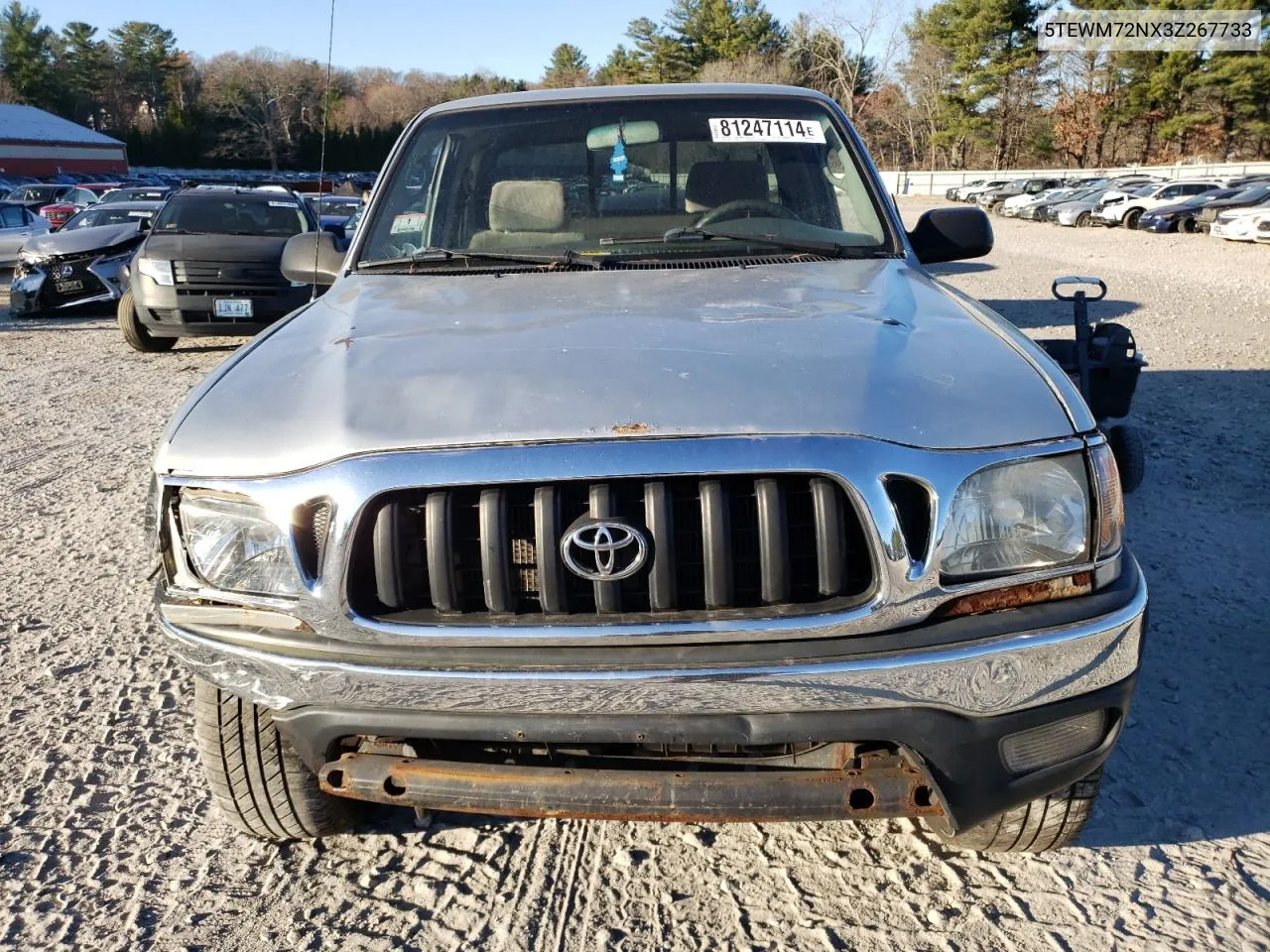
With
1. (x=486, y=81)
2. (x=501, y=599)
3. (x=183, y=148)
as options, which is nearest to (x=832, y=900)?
(x=501, y=599)

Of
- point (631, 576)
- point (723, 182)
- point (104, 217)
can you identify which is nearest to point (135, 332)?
point (104, 217)

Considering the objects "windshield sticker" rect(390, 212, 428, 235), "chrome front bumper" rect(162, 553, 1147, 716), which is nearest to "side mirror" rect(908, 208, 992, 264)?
"windshield sticker" rect(390, 212, 428, 235)

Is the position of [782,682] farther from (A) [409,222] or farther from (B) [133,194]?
(B) [133,194]

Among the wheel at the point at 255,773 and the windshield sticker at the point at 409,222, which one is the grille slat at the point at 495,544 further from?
the windshield sticker at the point at 409,222

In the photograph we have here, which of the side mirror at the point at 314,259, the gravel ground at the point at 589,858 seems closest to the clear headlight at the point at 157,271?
the gravel ground at the point at 589,858

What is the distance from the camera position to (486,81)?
86.4m

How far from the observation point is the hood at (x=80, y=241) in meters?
12.1

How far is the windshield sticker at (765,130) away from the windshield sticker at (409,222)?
1041 mm

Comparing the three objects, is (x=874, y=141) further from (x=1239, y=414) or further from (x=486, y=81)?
(x=1239, y=414)

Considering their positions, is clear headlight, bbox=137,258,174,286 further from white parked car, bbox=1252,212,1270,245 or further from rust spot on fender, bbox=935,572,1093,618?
→ white parked car, bbox=1252,212,1270,245

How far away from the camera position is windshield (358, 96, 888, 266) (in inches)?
131

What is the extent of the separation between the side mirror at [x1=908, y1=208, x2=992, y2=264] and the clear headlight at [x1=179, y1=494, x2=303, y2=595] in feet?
7.66

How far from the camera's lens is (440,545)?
6.21 ft

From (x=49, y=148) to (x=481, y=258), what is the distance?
7284cm
